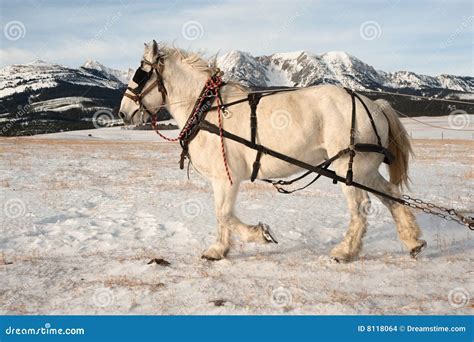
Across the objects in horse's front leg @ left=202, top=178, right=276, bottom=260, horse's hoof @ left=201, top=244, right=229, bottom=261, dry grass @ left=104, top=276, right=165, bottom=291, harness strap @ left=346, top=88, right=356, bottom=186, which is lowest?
dry grass @ left=104, top=276, right=165, bottom=291

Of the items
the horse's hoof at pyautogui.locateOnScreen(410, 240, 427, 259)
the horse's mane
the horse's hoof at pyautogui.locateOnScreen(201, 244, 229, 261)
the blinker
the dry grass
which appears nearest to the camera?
the dry grass

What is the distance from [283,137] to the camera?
19.7ft

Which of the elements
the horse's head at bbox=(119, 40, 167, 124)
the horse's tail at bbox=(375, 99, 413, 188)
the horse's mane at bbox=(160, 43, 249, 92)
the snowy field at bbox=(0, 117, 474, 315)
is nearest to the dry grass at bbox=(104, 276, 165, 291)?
the snowy field at bbox=(0, 117, 474, 315)

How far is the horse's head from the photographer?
258 inches

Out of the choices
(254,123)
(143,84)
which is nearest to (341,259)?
(254,123)

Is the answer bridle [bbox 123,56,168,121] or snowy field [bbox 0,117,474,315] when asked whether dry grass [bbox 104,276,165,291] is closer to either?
snowy field [bbox 0,117,474,315]

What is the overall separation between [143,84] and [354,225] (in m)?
4.11

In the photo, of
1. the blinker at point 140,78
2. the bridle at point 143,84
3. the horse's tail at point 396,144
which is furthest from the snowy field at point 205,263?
the blinker at point 140,78

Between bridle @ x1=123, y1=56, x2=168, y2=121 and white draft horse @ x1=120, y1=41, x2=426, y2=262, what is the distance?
0.04m

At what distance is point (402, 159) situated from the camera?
6711mm

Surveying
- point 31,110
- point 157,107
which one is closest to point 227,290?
point 157,107

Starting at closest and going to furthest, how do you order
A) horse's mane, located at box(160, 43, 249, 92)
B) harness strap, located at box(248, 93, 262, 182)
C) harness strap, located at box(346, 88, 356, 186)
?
1. harness strap, located at box(346, 88, 356, 186)
2. harness strap, located at box(248, 93, 262, 182)
3. horse's mane, located at box(160, 43, 249, 92)
